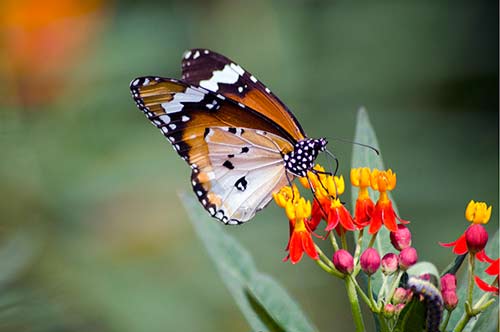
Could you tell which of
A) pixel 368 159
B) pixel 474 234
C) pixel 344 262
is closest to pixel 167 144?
pixel 368 159

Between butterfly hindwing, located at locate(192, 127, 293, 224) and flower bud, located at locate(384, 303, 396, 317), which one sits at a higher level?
butterfly hindwing, located at locate(192, 127, 293, 224)

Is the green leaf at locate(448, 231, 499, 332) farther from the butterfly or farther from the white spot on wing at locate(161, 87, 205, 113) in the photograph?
the white spot on wing at locate(161, 87, 205, 113)

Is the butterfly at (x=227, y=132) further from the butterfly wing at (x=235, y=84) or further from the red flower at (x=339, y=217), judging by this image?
the red flower at (x=339, y=217)

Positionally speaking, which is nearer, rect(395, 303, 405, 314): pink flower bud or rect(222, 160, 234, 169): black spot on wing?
rect(395, 303, 405, 314): pink flower bud

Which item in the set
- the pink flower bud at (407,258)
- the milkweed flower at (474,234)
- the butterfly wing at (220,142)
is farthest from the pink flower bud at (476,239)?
the butterfly wing at (220,142)

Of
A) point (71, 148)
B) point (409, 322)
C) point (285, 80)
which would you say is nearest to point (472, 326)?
point (409, 322)

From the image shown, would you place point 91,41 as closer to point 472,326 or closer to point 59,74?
point 59,74

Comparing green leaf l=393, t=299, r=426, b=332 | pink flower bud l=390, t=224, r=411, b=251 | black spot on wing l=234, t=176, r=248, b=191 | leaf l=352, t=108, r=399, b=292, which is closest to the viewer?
green leaf l=393, t=299, r=426, b=332

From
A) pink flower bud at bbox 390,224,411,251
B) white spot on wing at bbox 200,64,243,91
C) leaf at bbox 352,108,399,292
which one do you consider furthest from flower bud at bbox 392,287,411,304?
white spot on wing at bbox 200,64,243,91
